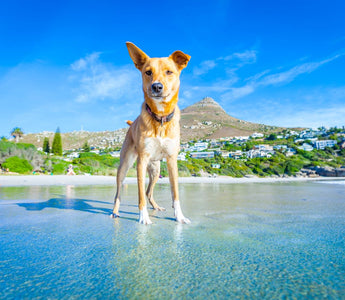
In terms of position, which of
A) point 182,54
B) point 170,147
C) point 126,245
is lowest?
point 126,245

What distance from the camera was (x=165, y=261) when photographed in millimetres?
1325

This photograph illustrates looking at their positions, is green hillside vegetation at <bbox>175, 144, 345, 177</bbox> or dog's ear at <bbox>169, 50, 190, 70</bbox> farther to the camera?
green hillside vegetation at <bbox>175, 144, 345, 177</bbox>

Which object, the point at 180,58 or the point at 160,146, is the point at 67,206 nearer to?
the point at 160,146

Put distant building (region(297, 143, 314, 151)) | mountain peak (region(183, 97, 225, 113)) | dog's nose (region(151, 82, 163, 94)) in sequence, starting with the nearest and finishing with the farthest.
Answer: dog's nose (region(151, 82, 163, 94)), distant building (region(297, 143, 314, 151)), mountain peak (region(183, 97, 225, 113))

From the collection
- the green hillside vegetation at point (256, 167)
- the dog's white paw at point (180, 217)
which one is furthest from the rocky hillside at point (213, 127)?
the dog's white paw at point (180, 217)

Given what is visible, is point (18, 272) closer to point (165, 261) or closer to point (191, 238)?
point (165, 261)

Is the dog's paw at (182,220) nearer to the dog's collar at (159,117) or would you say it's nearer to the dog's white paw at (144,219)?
the dog's white paw at (144,219)

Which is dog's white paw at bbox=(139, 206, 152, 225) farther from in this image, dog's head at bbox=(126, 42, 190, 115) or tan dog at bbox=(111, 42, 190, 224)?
dog's head at bbox=(126, 42, 190, 115)

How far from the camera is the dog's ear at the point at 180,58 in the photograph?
9.00 feet

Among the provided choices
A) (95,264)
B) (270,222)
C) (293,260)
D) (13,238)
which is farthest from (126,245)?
(270,222)

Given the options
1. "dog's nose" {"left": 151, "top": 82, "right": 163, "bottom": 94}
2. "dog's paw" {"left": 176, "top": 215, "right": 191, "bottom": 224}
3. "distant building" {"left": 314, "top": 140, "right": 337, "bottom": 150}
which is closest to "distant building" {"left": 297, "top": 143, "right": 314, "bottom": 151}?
"distant building" {"left": 314, "top": 140, "right": 337, "bottom": 150}

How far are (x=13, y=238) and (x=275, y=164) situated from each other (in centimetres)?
3612

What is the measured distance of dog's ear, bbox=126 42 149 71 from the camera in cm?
275

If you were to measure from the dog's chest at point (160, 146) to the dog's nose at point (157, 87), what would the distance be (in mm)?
619
